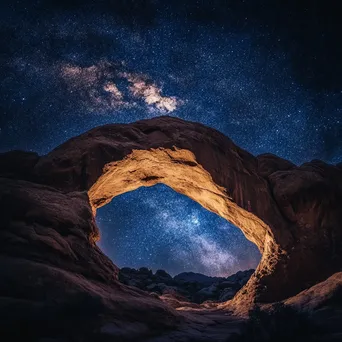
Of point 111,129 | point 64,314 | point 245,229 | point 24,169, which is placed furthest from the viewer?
point 245,229

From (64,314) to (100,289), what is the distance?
1295 mm

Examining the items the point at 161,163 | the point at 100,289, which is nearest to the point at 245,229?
the point at 161,163

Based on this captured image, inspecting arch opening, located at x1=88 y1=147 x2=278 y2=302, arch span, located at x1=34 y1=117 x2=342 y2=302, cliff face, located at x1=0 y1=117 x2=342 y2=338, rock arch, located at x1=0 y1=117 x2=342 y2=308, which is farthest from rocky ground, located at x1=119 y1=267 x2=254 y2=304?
arch span, located at x1=34 y1=117 x2=342 y2=302

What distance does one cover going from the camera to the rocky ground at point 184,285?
56.5 feet

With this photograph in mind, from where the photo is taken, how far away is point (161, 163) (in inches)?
429

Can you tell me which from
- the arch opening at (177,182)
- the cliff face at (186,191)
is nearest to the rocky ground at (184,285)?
the arch opening at (177,182)

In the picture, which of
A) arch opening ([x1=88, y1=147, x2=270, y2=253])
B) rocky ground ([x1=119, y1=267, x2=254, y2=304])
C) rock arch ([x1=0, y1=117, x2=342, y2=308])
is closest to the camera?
rock arch ([x1=0, y1=117, x2=342, y2=308])

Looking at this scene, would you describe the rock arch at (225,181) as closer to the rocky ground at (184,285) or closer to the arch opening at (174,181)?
the arch opening at (174,181)

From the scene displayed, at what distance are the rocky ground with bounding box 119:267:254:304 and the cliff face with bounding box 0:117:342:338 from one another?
5673 millimetres

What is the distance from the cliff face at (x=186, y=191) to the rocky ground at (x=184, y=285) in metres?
5.67

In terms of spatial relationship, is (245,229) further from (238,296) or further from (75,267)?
(75,267)

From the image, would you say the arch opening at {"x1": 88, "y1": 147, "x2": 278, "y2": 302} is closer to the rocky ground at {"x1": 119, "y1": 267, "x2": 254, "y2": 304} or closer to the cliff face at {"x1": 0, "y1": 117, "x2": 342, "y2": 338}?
the cliff face at {"x1": 0, "y1": 117, "x2": 342, "y2": 338}

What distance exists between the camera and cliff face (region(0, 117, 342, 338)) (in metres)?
6.01

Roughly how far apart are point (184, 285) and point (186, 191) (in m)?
12.7
